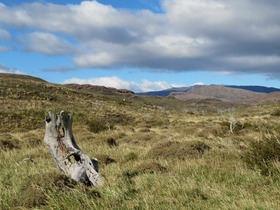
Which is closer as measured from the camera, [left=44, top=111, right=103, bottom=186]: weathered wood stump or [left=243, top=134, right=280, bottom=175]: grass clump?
[left=243, top=134, right=280, bottom=175]: grass clump

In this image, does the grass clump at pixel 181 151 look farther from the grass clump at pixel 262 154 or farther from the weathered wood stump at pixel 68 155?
the weathered wood stump at pixel 68 155

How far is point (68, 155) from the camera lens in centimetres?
765

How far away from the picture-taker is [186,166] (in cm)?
809

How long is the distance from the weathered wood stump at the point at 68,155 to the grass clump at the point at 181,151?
3.06 metres

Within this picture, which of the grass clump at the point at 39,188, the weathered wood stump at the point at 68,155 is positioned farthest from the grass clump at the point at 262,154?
the grass clump at the point at 39,188

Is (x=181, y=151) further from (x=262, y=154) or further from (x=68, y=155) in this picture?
(x=68, y=155)

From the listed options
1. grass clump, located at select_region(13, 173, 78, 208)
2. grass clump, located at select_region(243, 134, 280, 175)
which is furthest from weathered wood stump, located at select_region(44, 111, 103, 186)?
grass clump, located at select_region(243, 134, 280, 175)

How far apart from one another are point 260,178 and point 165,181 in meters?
1.63

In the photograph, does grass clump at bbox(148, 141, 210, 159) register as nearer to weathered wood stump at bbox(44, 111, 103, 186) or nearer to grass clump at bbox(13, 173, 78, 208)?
weathered wood stump at bbox(44, 111, 103, 186)

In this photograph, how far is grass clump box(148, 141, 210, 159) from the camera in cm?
1030

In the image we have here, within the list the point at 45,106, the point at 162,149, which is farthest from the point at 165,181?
the point at 45,106

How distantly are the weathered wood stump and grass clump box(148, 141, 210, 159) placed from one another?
3.06 meters

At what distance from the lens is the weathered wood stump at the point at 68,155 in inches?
292

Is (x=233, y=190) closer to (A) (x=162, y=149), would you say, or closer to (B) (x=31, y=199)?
(B) (x=31, y=199)
